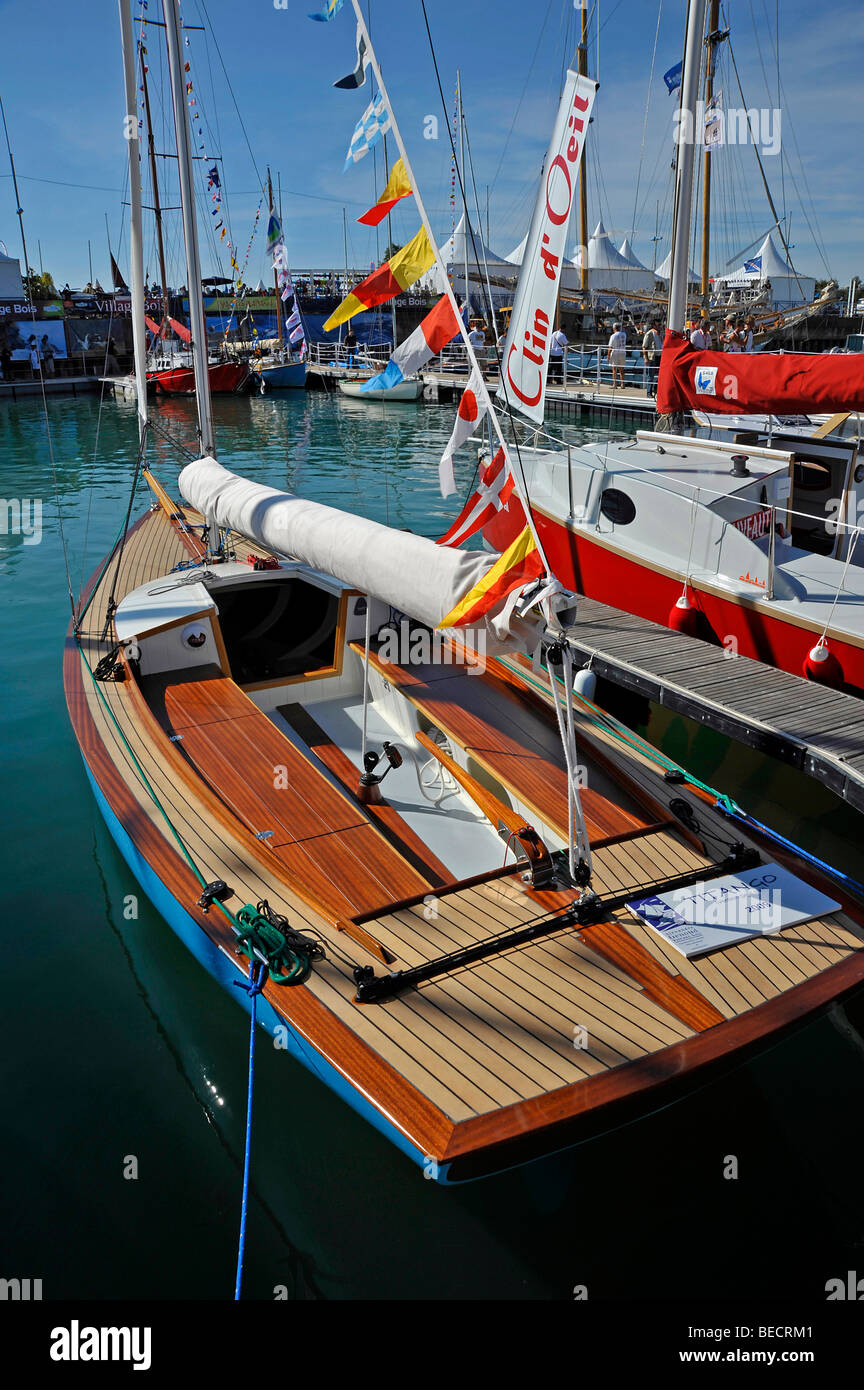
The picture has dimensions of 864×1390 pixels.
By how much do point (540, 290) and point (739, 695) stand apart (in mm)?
3785

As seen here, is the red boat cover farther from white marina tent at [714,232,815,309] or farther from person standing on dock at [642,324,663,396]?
white marina tent at [714,232,815,309]

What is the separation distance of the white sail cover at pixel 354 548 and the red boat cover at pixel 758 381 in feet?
15.7

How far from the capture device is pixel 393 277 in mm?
4684

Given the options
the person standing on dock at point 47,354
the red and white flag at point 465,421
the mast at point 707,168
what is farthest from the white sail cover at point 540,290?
the person standing on dock at point 47,354

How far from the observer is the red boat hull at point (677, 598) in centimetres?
790

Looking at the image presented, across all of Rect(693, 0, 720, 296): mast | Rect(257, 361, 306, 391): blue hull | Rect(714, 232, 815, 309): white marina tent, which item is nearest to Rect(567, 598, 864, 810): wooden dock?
Rect(693, 0, 720, 296): mast

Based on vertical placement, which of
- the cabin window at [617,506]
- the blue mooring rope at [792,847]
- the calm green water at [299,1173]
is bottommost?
the calm green water at [299,1173]

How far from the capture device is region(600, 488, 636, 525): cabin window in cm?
976

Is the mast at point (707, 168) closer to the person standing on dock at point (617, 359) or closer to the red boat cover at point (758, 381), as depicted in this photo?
the person standing on dock at point (617, 359)

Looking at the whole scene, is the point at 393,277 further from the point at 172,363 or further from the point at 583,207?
the point at 172,363

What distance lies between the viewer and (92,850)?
6.64m
